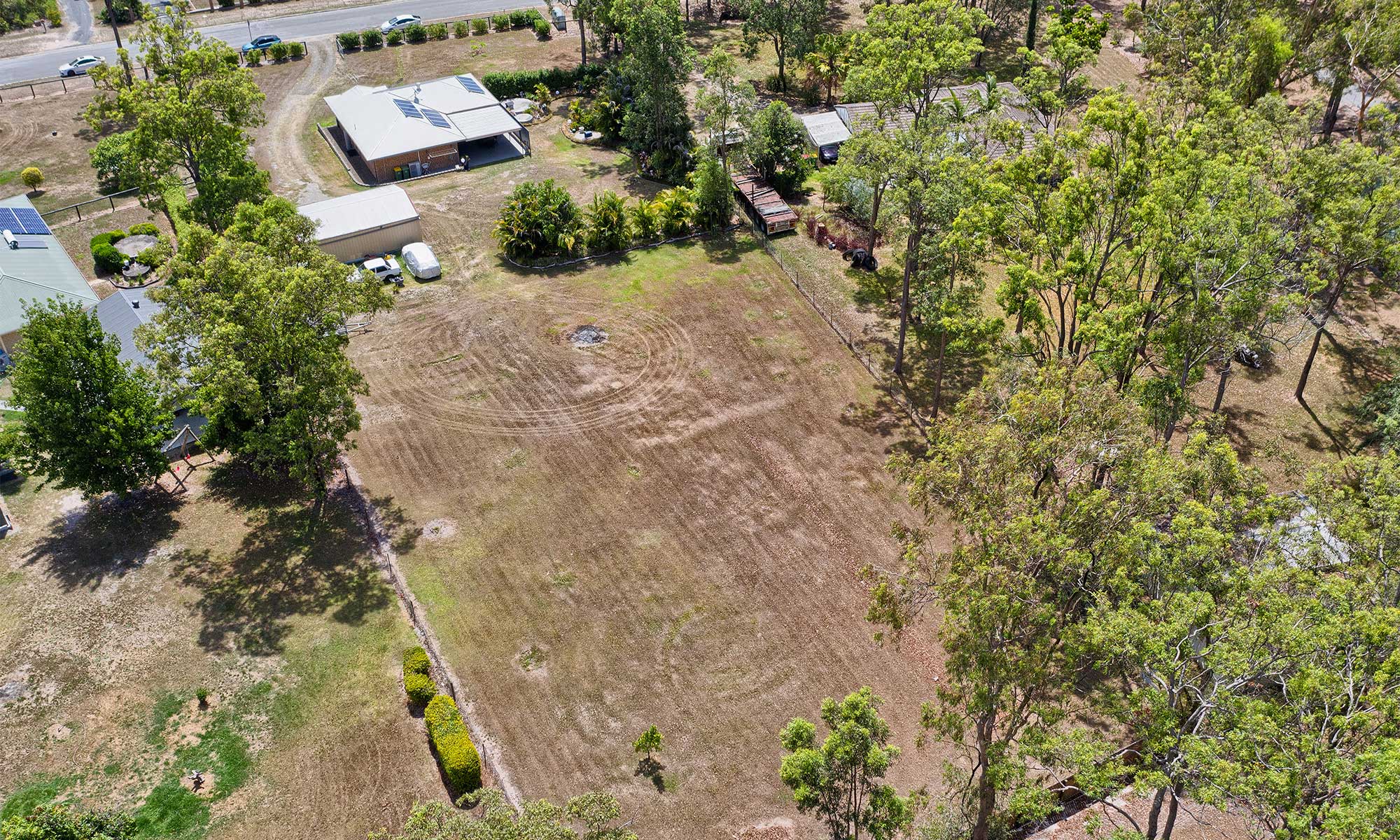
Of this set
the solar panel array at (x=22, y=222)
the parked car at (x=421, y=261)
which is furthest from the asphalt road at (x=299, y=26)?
the parked car at (x=421, y=261)

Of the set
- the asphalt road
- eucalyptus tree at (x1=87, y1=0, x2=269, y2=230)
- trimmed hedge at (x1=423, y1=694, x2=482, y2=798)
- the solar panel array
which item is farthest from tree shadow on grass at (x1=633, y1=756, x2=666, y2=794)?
the asphalt road

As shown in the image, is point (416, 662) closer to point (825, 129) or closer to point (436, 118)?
point (436, 118)

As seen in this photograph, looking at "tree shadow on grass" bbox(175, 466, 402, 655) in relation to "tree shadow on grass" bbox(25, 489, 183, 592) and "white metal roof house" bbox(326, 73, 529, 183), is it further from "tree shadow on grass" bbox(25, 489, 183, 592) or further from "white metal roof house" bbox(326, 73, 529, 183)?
"white metal roof house" bbox(326, 73, 529, 183)

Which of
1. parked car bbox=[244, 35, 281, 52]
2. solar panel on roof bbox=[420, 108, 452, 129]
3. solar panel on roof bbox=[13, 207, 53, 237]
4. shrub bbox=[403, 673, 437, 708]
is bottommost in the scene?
shrub bbox=[403, 673, 437, 708]

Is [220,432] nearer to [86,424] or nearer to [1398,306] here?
[86,424]

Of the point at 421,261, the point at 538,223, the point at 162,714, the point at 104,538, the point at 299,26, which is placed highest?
the point at 299,26

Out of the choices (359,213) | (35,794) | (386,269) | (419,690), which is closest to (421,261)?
(386,269)

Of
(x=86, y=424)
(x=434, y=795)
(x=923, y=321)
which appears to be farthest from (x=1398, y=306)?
(x=86, y=424)
